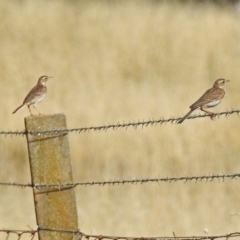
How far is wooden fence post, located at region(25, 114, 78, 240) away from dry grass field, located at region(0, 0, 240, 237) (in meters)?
5.47

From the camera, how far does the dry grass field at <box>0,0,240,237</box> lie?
39.5 feet

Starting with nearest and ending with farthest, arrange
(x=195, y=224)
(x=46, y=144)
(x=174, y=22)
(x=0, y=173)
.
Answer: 1. (x=46, y=144)
2. (x=0, y=173)
3. (x=195, y=224)
4. (x=174, y=22)

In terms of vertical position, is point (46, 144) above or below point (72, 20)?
below

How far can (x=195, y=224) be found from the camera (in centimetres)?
1249

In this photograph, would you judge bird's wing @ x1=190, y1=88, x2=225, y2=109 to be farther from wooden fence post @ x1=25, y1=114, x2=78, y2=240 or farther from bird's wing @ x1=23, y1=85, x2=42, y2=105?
wooden fence post @ x1=25, y1=114, x2=78, y2=240

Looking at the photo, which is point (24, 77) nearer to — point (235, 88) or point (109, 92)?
point (109, 92)

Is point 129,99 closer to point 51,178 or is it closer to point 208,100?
point 208,100

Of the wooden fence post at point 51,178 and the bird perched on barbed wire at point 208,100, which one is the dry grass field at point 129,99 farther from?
the wooden fence post at point 51,178

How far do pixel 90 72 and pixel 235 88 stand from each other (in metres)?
2.40

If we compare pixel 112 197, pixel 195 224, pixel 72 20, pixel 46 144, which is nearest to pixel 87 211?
pixel 112 197

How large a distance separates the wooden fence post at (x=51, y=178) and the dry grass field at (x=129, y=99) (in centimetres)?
547

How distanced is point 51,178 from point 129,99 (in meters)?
7.72

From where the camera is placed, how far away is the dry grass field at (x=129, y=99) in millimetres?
12047

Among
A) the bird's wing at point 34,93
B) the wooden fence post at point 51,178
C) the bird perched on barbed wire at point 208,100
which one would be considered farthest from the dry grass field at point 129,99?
the wooden fence post at point 51,178
